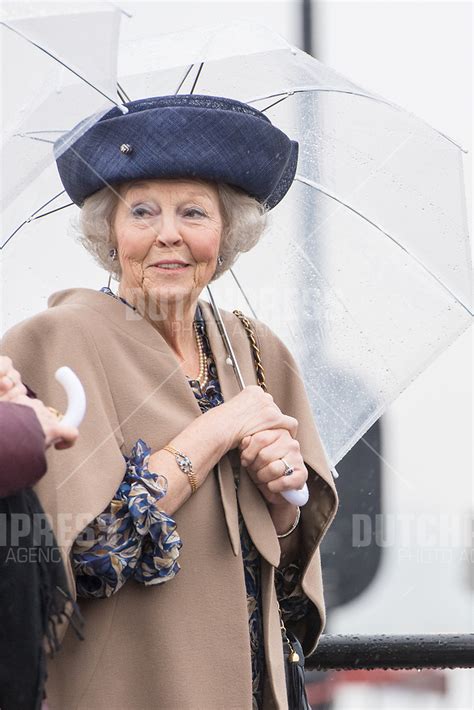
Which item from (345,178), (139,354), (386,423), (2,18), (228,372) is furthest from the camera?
(386,423)

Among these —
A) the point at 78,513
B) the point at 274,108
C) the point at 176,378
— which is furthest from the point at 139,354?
the point at 274,108

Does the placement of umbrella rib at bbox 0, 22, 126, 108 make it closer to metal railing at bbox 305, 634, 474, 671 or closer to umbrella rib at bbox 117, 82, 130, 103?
umbrella rib at bbox 117, 82, 130, 103

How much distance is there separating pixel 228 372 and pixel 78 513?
2.00ft

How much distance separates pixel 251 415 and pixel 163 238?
39 centimetres

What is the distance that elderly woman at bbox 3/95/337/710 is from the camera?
8.25 ft

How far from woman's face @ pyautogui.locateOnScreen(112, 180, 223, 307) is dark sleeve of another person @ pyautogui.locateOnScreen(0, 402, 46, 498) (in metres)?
0.70

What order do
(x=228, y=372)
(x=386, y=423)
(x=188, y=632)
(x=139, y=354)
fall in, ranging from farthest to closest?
1. (x=386, y=423)
2. (x=228, y=372)
3. (x=139, y=354)
4. (x=188, y=632)

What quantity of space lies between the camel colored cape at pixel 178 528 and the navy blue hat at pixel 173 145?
0.25m

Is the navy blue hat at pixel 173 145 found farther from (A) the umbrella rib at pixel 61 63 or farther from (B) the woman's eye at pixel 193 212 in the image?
(A) the umbrella rib at pixel 61 63

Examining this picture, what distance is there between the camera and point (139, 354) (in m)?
2.75

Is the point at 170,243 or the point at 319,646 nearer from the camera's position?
the point at 170,243

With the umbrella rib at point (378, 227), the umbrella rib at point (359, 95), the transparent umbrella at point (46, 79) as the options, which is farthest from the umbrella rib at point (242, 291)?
the transparent umbrella at point (46, 79)

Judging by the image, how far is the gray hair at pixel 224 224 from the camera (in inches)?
112

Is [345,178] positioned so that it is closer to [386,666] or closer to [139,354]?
[139,354]
